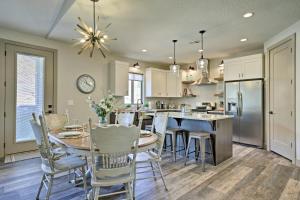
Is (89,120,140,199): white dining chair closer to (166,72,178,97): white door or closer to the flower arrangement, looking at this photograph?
the flower arrangement

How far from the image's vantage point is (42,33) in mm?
3951

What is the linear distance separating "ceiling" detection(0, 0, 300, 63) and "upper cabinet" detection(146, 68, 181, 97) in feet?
6.27

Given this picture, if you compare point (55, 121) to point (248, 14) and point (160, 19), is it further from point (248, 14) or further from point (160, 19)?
point (248, 14)

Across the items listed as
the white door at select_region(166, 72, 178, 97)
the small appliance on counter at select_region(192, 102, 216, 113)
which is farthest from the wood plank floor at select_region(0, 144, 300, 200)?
the white door at select_region(166, 72, 178, 97)

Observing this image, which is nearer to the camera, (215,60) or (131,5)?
(131,5)

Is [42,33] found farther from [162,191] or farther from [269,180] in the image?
[269,180]

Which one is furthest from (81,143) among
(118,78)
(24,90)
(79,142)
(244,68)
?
(244,68)

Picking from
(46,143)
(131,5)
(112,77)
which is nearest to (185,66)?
(112,77)

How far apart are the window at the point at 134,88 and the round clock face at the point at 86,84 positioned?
135cm

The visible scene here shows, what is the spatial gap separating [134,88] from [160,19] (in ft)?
11.2

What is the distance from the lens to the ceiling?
271cm

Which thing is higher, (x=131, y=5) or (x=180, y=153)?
(x=131, y=5)

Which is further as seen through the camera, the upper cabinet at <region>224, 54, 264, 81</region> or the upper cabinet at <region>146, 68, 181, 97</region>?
the upper cabinet at <region>146, 68, 181, 97</region>

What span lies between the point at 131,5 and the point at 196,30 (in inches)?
61.9
